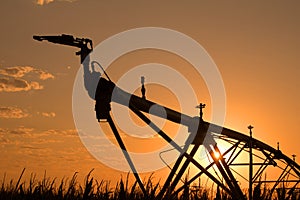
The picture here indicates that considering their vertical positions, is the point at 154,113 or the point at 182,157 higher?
the point at 154,113

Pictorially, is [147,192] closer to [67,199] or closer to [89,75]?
[67,199]

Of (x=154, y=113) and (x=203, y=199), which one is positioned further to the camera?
(x=154, y=113)

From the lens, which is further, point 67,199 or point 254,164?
point 254,164

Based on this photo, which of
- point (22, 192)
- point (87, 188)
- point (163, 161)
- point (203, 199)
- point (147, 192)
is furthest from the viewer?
point (163, 161)

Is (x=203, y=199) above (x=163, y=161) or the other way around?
the other way around

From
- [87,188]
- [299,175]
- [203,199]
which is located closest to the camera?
[87,188]

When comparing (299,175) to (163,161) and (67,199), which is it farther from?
(67,199)

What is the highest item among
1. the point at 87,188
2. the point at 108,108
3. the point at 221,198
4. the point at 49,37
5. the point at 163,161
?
the point at 49,37

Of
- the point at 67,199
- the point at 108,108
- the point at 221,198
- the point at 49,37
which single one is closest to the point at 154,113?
the point at 108,108

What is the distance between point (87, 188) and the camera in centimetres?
493

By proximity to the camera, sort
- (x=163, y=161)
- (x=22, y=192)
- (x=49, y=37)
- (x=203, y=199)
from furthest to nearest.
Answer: (x=163, y=161) < (x=49, y=37) < (x=203, y=199) < (x=22, y=192)

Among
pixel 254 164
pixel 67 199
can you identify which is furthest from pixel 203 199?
pixel 254 164

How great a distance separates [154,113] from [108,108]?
1.97 m

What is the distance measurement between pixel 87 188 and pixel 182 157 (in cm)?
1746
